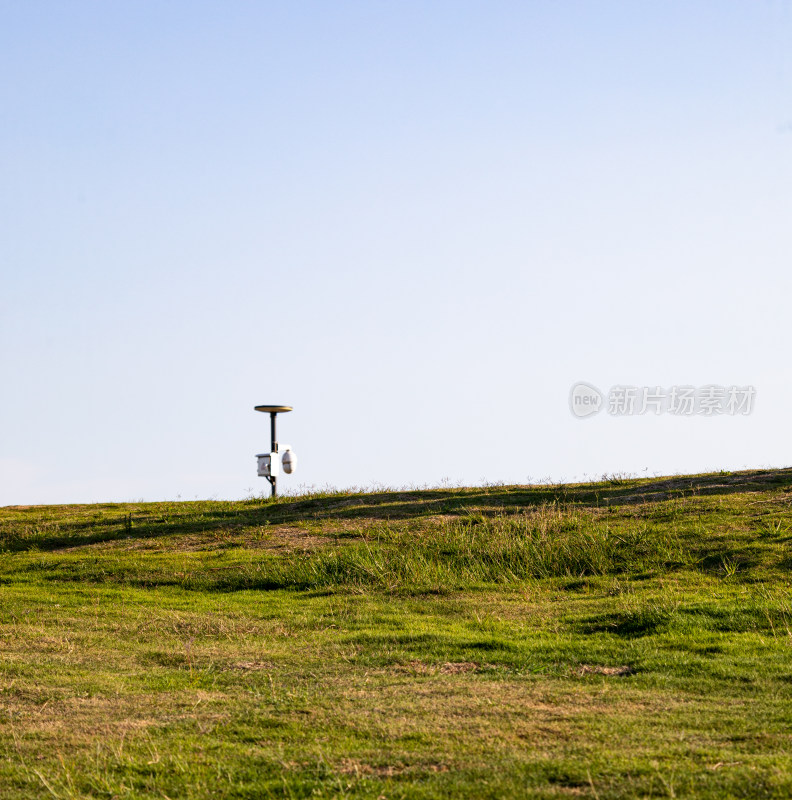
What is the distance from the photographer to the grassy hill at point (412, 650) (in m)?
5.92

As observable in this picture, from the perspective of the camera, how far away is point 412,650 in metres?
10.5

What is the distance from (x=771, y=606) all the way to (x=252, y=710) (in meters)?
7.62

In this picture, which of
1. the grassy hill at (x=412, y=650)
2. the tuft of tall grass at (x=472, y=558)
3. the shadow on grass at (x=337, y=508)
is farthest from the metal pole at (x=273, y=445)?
the tuft of tall grass at (x=472, y=558)

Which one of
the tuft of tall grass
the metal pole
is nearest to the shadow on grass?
the metal pole

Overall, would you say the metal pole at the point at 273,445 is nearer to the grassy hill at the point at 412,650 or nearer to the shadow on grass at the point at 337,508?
the shadow on grass at the point at 337,508

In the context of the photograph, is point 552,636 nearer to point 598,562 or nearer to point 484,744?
point 484,744

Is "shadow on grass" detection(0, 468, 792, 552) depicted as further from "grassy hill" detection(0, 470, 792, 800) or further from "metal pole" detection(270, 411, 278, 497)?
"metal pole" detection(270, 411, 278, 497)

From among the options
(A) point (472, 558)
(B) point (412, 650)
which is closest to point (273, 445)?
(A) point (472, 558)

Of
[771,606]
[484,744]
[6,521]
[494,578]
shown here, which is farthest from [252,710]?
[6,521]

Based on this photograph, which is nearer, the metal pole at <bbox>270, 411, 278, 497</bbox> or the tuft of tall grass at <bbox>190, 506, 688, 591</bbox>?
the tuft of tall grass at <bbox>190, 506, 688, 591</bbox>

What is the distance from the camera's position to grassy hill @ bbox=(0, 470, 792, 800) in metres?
5.92

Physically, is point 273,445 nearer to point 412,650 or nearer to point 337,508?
point 337,508

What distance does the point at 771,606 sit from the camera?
12141mm

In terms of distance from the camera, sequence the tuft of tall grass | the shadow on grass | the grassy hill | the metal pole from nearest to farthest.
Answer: the grassy hill
the tuft of tall grass
the shadow on grass
the metal pole
